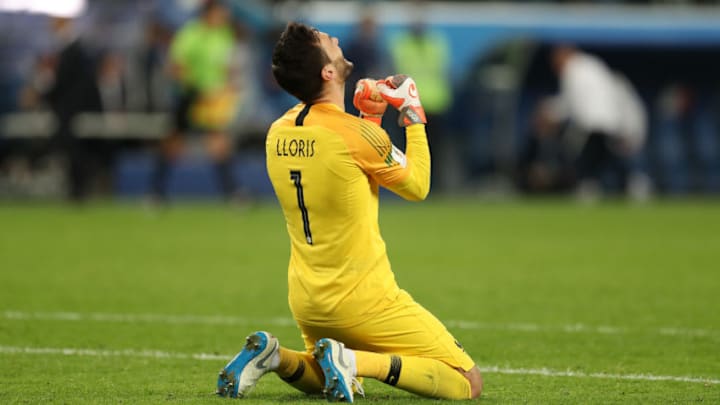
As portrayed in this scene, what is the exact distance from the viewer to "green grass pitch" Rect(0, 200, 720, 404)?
6.09m

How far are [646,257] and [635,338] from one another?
16.9ft

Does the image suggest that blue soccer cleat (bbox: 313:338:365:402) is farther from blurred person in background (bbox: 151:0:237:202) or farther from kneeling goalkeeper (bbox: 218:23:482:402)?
blurred person in background (bbox: 151:0:237:202)

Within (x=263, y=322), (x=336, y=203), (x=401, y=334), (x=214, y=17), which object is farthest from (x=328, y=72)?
(x=214, y=17)

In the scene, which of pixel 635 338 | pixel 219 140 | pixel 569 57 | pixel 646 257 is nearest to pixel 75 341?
pixel 635 338

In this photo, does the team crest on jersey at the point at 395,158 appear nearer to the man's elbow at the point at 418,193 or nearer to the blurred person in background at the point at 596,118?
the man's elbow at the point at 418,193

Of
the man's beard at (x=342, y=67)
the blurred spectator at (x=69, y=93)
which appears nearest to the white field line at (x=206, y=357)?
the man's beard at (x=342, y=67)

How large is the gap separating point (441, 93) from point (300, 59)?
1661 centimetres

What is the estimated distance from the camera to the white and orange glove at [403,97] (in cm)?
567

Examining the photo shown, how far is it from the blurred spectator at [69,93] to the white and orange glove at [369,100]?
50.0 feet

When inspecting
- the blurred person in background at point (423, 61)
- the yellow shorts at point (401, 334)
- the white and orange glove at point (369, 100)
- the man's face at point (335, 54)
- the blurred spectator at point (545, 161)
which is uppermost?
the man's face at point (335, 54)

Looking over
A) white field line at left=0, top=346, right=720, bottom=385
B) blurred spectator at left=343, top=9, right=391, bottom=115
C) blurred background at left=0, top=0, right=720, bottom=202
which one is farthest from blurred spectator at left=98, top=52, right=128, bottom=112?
white field line at left=0, top=346, right=720, bottom=385

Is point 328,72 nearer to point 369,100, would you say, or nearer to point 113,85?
point 369,100

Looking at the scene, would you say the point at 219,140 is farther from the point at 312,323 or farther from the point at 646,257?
the point at 312,323

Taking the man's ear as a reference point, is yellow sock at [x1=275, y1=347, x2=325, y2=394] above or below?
below
